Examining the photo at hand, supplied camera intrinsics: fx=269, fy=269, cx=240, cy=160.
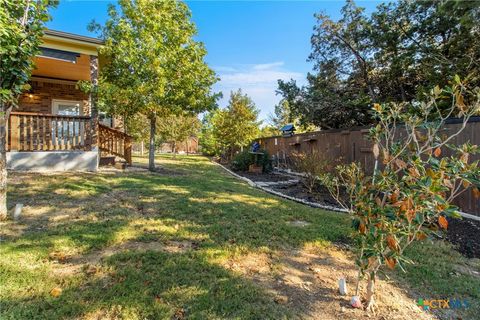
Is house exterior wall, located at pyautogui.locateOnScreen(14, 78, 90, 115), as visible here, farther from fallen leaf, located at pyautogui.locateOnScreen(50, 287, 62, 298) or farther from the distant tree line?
fallen leaf, located at pyautogui.locateOnScreen(50, 287, 62, 298)

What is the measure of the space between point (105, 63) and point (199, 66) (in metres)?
3.28

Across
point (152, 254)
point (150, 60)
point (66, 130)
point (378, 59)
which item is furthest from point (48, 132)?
point (378, 59)

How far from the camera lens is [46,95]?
10.4 m

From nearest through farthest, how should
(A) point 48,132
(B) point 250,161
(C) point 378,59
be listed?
(A) point 48,132 < (C) point 378,59 < (B) point 250,161

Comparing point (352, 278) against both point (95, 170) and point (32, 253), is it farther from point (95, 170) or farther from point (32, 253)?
point (95, 170)

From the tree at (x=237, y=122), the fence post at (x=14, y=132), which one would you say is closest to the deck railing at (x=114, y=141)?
the fence post at (x=14, y=132)

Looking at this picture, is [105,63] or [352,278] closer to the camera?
[352,278]

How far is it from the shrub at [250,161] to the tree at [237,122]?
5.44 meters

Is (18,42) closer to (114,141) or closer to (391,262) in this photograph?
(391,262)

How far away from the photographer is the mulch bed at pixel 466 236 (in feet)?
12.1

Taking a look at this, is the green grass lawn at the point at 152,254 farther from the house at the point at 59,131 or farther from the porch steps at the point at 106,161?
the porch steps at the point at 106,161

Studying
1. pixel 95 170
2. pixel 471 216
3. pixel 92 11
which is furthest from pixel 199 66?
pixel 471 216

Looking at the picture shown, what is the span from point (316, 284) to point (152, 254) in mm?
1738

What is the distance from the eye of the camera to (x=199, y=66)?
9.02 meters
